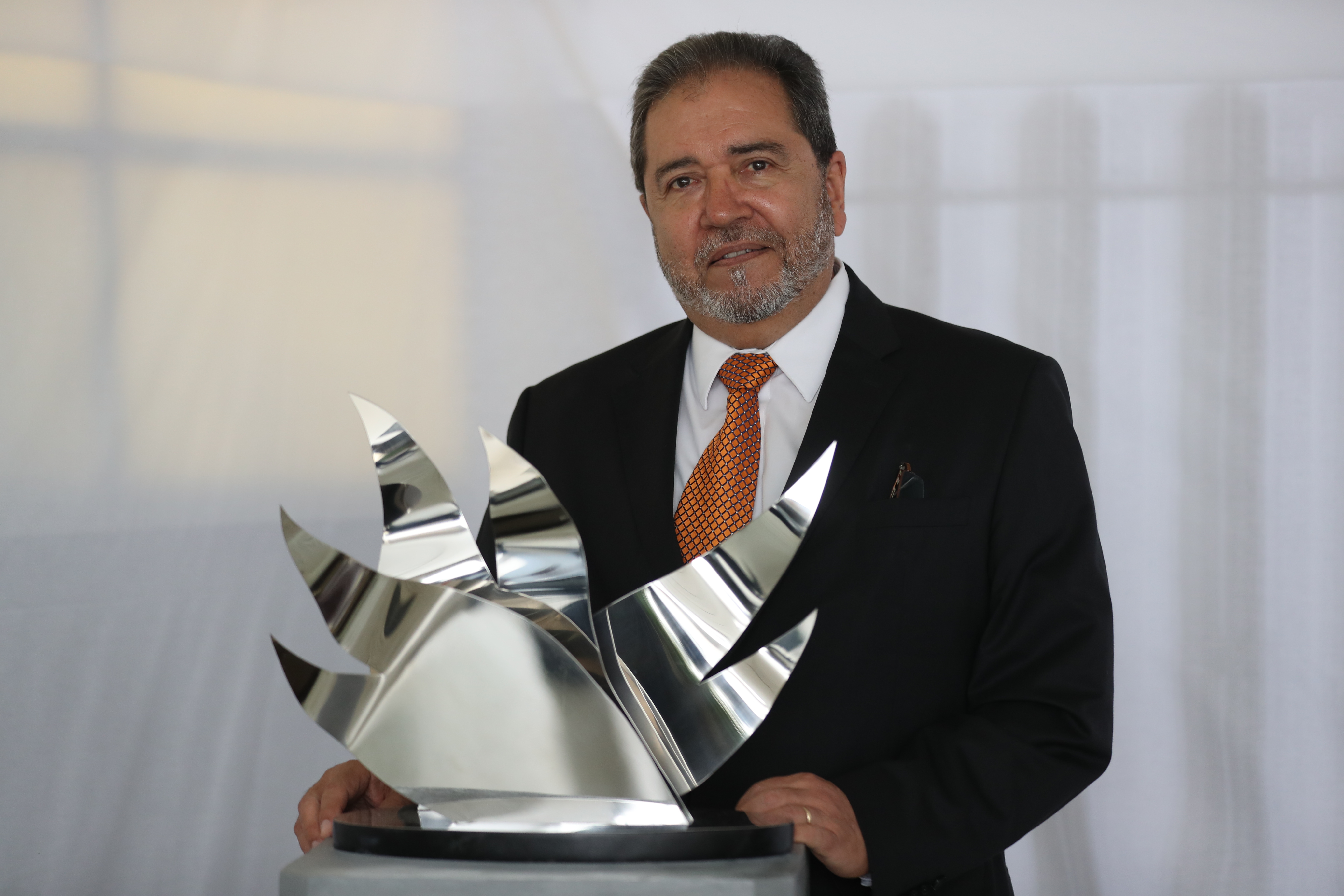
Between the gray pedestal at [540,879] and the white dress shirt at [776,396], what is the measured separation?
59 cm

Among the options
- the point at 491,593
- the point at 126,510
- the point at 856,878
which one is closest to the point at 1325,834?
the point at 856,878

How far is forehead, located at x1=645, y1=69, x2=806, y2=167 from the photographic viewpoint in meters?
1.49

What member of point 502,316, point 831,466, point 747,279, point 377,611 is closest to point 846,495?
point 831,466

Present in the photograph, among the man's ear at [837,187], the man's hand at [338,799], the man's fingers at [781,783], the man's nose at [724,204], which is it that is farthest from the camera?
the man's ear at [837,187]

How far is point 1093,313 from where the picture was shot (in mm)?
2762

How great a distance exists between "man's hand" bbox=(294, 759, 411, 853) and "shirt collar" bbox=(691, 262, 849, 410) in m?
0.61

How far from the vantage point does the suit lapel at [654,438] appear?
1.44 meters

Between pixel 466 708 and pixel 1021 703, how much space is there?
2.15 feet

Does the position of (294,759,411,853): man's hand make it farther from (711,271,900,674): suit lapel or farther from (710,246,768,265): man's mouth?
(710,246,768,265): man's mouth

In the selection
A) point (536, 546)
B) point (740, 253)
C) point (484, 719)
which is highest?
point (740, 253)

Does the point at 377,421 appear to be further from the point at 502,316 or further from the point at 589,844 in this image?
the point at 502,316

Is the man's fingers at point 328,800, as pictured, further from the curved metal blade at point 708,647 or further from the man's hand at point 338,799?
the curved metal blade at point 708,647

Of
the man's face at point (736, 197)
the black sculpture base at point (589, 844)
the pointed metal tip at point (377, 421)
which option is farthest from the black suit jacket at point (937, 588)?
the pointed metal tip at point (377, 421)

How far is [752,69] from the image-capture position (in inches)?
59.5
